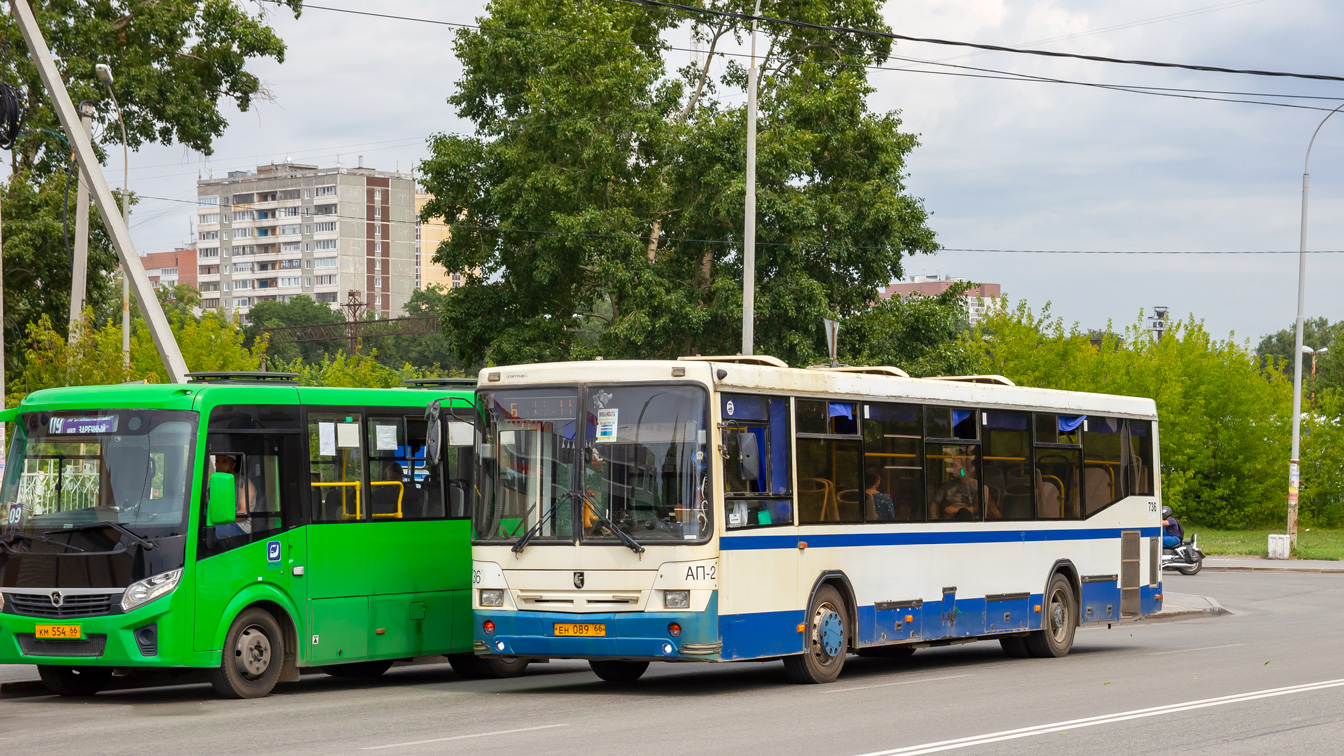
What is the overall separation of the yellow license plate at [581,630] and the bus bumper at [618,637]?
3 cm

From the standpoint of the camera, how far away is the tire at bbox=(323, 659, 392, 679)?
52.6 ft

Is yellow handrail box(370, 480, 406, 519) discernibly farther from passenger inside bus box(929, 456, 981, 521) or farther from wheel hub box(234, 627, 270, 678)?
passenger inside bus box(929, 456, 981, 521)

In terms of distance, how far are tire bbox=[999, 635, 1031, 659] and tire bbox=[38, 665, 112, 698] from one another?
10.3 metres

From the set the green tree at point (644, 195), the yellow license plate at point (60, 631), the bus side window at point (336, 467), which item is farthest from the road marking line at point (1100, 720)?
the green tree at point (644, 195)

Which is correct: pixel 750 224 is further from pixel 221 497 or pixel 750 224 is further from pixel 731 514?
pixel 221 497

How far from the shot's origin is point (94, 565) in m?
13.0

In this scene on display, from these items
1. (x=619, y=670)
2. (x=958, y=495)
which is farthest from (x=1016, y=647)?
(x=619, y=670)

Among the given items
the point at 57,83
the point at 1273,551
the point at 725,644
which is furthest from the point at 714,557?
the point at 1273,551

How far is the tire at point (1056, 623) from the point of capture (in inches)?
742

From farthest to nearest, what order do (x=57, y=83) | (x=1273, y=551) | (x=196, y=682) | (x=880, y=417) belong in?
(x=1273, y=551), (x=57, y=83), (x=880, y=417), (x=196, y=682)

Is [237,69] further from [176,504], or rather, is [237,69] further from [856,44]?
[176,504]

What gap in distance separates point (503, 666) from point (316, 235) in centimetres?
16786

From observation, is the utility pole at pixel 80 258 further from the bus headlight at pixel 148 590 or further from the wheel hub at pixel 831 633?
the wheel hub at pixel 831 633

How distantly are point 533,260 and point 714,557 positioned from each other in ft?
77.2
